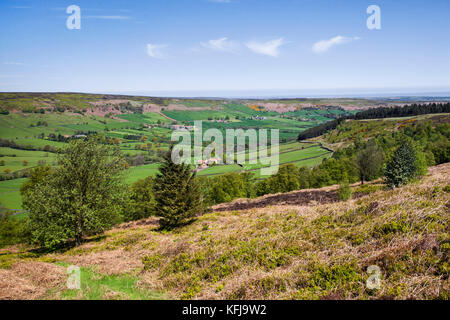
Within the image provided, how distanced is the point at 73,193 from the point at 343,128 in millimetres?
167895

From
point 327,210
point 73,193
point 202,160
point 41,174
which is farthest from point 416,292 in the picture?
point 202,160

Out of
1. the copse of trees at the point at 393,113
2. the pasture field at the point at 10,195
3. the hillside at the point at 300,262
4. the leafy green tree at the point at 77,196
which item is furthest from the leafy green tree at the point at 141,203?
the copse of trees at the point at 393,113

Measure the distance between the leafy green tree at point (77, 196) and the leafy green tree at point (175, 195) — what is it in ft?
14.9

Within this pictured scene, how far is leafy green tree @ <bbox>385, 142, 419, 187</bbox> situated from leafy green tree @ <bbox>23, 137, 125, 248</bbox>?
3980cm

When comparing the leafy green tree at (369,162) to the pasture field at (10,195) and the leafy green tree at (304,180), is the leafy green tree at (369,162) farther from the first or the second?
the pasture field at (10,195)

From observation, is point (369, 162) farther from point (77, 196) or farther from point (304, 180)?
point (77, 196)

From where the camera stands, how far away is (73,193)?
75.6 feet

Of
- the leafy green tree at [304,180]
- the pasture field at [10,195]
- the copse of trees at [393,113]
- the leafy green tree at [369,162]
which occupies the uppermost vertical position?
the copse of trees at [393,113]

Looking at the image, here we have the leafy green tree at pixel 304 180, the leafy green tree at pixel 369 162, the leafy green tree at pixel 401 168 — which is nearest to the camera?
the leafy green tree at pixel 401 168

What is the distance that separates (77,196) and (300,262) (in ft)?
72.2

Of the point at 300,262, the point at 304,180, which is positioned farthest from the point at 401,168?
the point at 304,180

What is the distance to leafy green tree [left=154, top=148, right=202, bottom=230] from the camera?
85.4 feet

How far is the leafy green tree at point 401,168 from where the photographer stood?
125ft

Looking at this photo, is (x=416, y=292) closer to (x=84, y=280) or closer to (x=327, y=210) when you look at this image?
(x=327, y=210)
